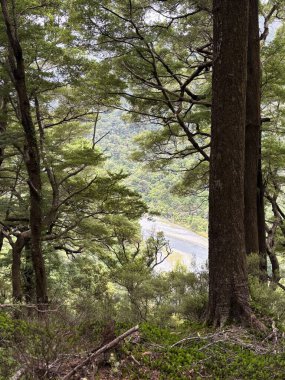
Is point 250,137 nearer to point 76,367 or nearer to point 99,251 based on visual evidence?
point 76,367

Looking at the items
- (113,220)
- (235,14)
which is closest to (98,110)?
(113,220)

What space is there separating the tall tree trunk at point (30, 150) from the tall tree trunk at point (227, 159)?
2087mm

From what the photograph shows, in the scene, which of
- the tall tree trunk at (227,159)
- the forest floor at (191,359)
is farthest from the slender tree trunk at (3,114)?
the forest floor at (191,359)

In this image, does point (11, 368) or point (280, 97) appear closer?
point (11, 368)

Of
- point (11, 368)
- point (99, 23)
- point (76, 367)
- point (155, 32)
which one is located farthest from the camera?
point (155, 32)

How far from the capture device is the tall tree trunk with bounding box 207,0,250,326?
9.96ft

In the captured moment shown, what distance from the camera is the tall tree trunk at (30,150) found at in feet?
13.2

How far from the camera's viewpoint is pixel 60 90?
8203 millimetres

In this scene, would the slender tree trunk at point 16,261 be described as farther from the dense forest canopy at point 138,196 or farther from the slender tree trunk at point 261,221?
the slender tree trunk at point 261,221

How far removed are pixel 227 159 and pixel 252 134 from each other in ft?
5.21

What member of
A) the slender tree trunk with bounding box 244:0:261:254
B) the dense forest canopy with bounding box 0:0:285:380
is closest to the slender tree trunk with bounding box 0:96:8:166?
the dense forest canopy with bounding box 0:0:285:380

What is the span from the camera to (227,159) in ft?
10.2

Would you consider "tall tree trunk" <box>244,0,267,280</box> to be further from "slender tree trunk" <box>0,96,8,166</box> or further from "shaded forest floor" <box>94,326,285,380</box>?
"slender tree trunk" <box>0,96,8,166</box>

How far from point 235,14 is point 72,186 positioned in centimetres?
555
